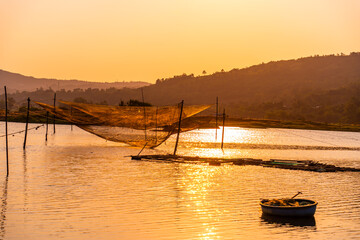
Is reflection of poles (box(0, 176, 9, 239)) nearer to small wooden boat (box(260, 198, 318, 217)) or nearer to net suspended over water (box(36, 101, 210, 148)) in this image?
small wooden boat (box(260, 198, 318, 217))

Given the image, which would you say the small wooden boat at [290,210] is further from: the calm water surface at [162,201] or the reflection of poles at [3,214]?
the reflection of poles at [3,214]

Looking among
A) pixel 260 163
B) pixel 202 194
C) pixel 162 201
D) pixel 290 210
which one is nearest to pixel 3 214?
pixel 162 201

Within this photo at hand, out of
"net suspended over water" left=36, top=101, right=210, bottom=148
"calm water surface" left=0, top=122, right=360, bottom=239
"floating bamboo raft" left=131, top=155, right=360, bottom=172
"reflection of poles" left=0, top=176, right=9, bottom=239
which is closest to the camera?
"reflection of poles" left=0, top=176, right=9, bottom=239

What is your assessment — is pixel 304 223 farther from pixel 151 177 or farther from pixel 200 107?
pixel 200 107

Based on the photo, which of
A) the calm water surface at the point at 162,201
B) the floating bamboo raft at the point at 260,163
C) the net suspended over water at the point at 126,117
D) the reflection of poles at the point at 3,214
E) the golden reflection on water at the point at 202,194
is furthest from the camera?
the net suspended over water at the point at 126,117

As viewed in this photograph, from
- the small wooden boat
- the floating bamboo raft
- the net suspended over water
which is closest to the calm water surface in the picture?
the small wooden boat

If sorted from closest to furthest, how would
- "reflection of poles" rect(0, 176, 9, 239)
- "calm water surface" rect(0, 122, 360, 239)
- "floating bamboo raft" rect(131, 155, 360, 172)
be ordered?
"reflection of poles" rect(0, 176, 9, 239) < "calm water surface" rect(0, 122, 360, 239) < "floating bamboo raft" rect(131, 155, 360, 172)

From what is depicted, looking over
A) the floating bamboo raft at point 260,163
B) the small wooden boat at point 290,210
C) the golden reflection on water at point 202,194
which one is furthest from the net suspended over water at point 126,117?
the small wooden boat at point 290,210

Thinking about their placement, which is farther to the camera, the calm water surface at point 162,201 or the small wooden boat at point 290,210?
the small wooden boat at point 290,210

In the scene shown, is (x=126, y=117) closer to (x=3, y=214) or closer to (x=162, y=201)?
(x=162, y=201)

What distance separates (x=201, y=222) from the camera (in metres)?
15.8

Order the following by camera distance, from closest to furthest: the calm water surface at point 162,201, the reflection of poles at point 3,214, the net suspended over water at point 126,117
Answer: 1. the reflection of poles at point 3,214
2. the calm water surface at point 162,201
3. the net suspended over water at point 126,117

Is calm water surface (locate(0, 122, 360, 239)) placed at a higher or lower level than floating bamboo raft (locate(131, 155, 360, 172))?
lower

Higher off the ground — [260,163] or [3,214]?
[260,163]
